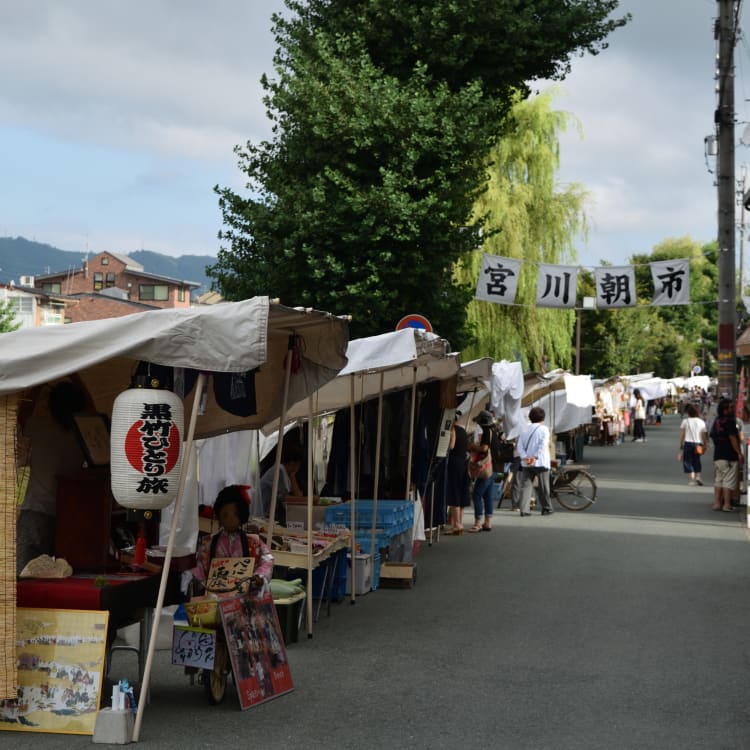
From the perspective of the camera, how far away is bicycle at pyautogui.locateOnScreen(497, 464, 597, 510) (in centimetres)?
2342

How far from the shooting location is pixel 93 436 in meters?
8.76

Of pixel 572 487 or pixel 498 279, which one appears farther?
pixel 498 279

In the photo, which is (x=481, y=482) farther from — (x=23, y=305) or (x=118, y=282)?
(x=118, y=282)

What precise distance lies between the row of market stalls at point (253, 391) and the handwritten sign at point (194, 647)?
373mm

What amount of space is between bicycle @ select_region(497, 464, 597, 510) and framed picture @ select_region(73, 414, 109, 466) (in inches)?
618

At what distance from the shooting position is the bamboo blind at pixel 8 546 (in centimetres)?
720

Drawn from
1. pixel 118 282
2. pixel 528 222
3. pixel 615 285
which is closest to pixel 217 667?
pixel 615 285

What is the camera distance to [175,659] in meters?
8.12

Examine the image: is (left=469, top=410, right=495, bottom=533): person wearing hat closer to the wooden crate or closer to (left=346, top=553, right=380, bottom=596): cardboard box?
the wooden crate

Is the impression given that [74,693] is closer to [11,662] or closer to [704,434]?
[11,662]

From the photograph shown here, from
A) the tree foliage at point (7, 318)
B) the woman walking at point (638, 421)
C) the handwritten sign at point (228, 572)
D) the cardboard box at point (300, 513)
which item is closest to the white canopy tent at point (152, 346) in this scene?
the handwritten sign at point (228, 572)

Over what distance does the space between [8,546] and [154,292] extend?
4172 inches

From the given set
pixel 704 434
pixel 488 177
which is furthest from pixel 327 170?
pixel 704 434

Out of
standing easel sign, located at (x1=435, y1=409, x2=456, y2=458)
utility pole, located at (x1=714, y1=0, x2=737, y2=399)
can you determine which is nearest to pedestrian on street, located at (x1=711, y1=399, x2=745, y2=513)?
utility pole, located at (x1=714, y1=0, x2=737, y2=399)
